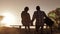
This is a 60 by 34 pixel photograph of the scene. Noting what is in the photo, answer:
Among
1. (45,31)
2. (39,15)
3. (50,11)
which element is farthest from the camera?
(50,11)

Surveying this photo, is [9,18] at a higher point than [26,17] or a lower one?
lower

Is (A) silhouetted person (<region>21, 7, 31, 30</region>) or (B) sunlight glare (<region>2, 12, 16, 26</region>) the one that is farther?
(B) sunlight glare (<region>2, 12, 16, 26</region>)

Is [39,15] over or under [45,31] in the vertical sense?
over

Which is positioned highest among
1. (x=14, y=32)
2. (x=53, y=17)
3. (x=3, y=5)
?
(x=3, y=5)

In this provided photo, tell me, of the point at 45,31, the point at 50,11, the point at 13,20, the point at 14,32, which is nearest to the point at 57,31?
the point at 45,31

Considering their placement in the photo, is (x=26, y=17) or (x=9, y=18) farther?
(x=9, y=18)

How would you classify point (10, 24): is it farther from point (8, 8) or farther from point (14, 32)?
point (14, 32)

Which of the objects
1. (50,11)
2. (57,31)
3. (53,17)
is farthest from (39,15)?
(50,11)

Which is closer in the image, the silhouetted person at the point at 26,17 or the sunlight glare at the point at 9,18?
the silhouetted person at the point at 26,17

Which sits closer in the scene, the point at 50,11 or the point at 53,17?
the point at 53,17

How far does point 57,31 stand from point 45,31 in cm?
53

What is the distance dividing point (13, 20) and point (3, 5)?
1190mm

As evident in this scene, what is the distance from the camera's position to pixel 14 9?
34.2 ft

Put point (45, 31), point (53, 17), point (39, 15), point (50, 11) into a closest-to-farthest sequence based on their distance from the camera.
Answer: point (39, 15) → point (45, 31) → point (53, 17) → point (50, 11)
